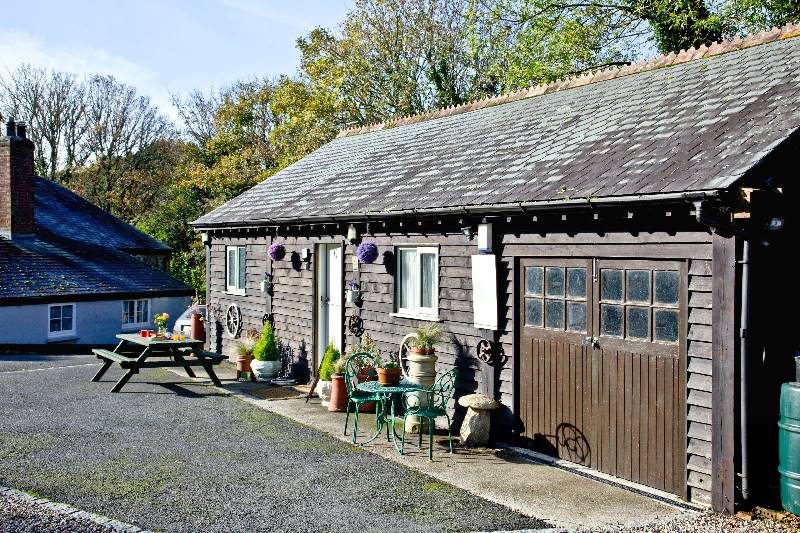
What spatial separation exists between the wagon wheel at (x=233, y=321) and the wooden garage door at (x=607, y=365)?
338 inches

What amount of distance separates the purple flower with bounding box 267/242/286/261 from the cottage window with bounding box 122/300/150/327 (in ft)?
37.4

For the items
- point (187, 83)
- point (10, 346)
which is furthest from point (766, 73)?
point (187, 83)

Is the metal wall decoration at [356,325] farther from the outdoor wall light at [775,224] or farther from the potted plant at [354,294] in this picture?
the outdoor wall light at [775,224]

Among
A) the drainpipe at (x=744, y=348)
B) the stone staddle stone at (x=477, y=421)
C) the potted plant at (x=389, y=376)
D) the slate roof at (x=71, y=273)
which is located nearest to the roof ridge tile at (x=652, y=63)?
the drainpipe at (x=744, y=348)

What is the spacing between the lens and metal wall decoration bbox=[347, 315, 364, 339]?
12.2 meters

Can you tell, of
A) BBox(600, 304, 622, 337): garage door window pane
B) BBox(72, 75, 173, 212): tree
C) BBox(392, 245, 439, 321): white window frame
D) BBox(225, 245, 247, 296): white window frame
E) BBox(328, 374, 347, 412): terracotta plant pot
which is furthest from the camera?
BBox(72, 75, 173, 212): tree

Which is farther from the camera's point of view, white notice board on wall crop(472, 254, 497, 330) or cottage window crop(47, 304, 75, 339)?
cottage window crop(47, 304, 75, 339)

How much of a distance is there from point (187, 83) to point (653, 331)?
37.0 metres

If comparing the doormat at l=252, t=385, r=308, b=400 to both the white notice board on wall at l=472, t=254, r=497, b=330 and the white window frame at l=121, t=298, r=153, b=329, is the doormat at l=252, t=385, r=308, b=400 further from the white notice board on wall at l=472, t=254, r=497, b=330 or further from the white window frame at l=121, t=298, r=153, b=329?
the white window frame at l=121, t=298, r=153, b=329

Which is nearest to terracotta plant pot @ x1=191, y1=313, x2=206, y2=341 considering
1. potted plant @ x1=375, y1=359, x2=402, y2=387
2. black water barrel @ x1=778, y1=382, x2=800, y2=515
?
potted plant @ x1=375, y1=359, x2=402, y2=387

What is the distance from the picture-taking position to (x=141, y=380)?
13.9m

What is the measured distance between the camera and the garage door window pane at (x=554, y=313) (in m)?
8.50

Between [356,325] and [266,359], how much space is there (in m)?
2.48

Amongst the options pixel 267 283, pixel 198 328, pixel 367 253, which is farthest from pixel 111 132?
pixel 367 253
